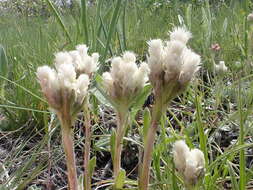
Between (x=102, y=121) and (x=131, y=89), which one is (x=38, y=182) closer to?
(x=102, y=121)

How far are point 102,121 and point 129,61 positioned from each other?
0.70 metres

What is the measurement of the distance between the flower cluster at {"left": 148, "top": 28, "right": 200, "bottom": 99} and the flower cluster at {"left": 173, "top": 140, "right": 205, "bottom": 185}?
95mm

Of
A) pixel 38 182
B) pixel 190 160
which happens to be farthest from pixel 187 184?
pixel 38 182

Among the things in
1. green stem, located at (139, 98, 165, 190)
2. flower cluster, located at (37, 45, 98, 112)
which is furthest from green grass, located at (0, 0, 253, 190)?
flower cluster, located at (37, 45, 98, 112)

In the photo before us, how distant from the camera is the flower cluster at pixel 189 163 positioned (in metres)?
0.62

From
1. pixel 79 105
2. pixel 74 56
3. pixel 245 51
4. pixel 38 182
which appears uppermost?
pixel 245 51

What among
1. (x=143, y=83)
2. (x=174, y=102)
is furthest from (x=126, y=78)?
(x=174, y=102)

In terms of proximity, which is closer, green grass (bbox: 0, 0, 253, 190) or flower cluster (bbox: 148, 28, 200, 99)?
flower cluster (bbox: 148, 28, 200, 99)

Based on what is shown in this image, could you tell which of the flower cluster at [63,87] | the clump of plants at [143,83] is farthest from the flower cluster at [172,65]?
the flower cluster at [63,87]

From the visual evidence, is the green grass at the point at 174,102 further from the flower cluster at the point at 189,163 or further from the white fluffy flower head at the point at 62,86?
the white fluffy flower head at the point at 62,86

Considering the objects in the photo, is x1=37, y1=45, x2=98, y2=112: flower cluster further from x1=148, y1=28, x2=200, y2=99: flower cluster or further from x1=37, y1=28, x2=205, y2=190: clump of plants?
x1=148, y1=28, x2=200, y2=99: flower cluster

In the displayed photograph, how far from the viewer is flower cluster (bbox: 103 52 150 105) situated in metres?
0.67

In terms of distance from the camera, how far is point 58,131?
130 cm

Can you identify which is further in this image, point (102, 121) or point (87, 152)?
point (102, 121)
